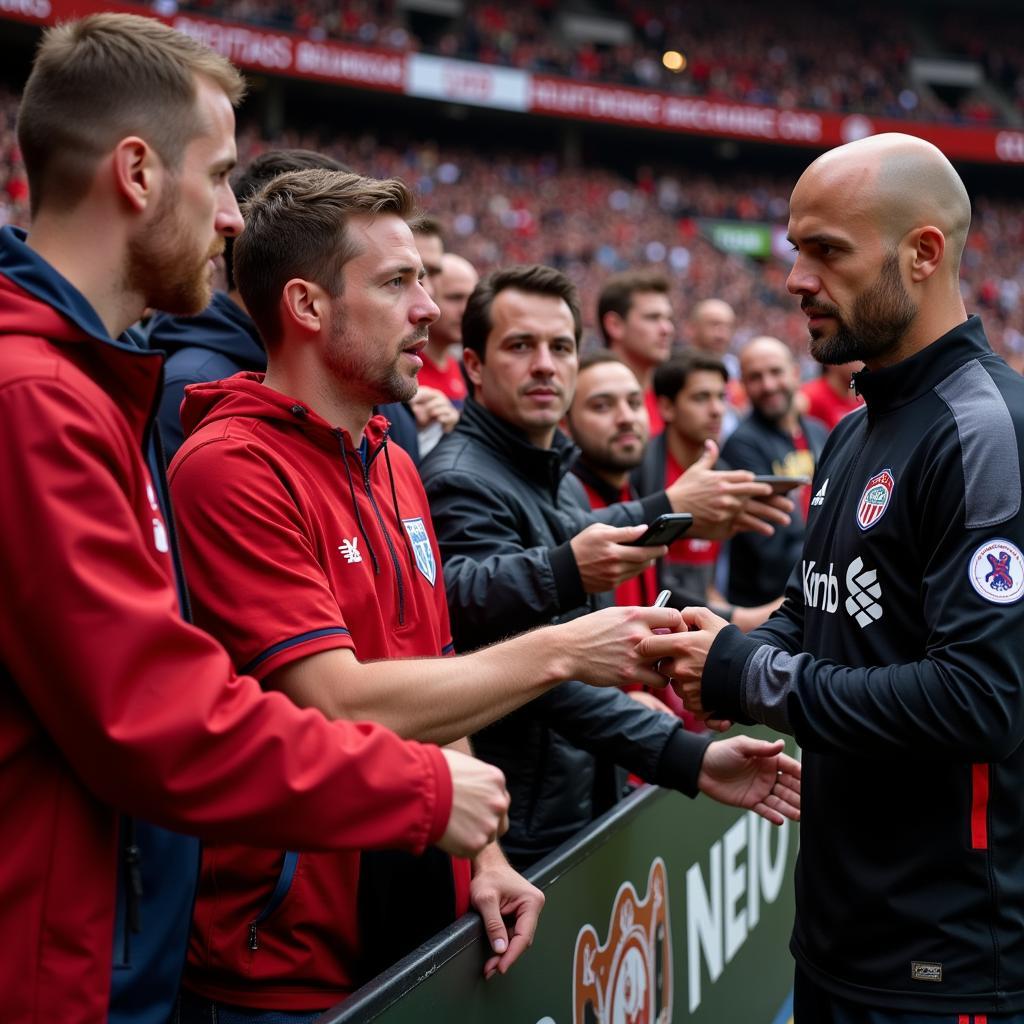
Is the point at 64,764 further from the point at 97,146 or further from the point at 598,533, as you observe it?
the point at 598,533

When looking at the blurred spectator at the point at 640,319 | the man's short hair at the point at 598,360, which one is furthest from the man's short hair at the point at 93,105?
the blurred spectator at the point at 640,319

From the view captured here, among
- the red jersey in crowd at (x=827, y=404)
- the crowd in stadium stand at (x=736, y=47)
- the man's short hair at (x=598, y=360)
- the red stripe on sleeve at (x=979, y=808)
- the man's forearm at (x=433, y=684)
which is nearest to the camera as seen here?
the man's forearm at (x=433, y=684)

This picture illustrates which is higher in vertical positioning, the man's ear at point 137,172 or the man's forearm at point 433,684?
the man's ear at point 137,172

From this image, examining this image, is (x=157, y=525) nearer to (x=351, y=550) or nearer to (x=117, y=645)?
(x=117, y=645)

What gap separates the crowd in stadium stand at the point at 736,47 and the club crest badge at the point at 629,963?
27027 mm

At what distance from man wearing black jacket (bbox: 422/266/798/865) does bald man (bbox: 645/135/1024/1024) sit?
538 millimetres

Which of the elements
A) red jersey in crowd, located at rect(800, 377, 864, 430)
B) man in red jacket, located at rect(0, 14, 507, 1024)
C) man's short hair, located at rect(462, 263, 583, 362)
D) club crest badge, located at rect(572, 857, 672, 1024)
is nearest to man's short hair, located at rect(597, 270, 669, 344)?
red jersey in crowd, located at rect(800, 377, 864, 430)

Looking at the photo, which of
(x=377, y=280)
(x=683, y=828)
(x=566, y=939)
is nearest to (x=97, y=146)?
(x=377, y=280)

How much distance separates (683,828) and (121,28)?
269 centimetres

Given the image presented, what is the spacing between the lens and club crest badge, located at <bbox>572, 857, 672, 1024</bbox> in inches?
108

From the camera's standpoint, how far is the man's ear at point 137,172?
154 cm

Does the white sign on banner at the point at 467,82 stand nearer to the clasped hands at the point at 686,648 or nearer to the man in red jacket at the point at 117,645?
the clasped hands at the point at 686,648

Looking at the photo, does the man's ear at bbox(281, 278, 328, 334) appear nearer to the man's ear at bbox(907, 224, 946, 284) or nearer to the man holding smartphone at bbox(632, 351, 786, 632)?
the man's ear at bbox(907, 224, 946, 284)

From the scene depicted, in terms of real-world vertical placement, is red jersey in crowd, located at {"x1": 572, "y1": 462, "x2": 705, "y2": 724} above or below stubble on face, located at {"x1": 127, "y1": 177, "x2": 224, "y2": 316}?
below
